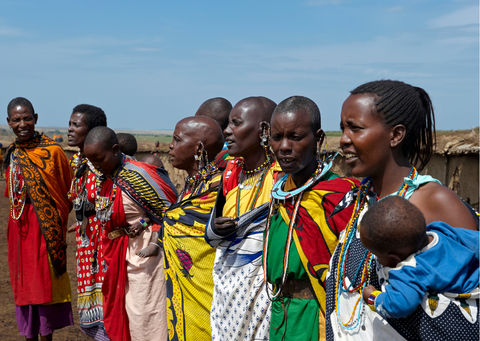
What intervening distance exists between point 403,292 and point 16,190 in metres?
4.75

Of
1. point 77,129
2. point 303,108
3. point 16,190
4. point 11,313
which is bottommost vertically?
point 11,313

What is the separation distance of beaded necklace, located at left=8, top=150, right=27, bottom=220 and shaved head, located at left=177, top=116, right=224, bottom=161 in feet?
7.93

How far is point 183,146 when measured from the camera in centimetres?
384

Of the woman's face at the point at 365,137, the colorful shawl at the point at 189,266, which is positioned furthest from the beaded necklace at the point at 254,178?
the woman's face at the point at 365,137

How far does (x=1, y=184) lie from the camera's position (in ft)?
66.5

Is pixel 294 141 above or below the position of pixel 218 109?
below

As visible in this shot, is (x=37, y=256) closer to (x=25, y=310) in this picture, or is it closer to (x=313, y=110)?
(x=25, y=310)

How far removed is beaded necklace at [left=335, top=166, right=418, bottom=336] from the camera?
1974mm

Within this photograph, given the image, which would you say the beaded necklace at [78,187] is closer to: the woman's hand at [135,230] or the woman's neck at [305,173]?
the woman's hand at [135,230]


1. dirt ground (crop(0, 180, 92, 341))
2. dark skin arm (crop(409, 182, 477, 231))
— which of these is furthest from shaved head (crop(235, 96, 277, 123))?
dirt ground (crop(0, 180, 92, 341))

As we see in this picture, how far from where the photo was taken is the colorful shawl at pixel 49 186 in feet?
17.1

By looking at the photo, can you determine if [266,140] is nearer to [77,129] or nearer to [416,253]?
[416,253]

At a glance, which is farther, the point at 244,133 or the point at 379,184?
the point at 244,133

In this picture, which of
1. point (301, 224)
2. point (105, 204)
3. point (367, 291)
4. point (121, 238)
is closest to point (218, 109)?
point (105, 204)
